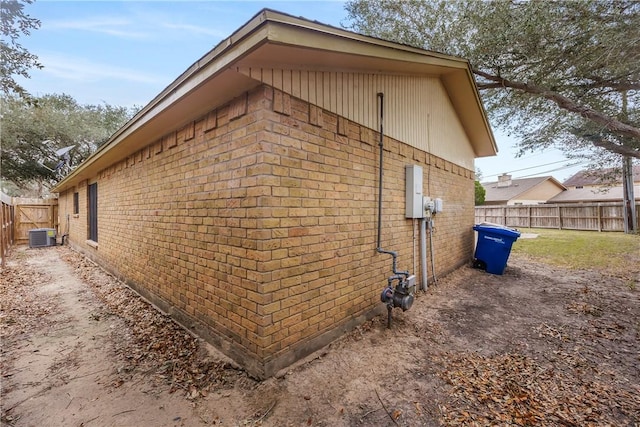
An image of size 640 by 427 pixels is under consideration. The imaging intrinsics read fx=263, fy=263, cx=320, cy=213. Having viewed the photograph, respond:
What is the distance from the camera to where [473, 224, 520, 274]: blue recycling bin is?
20.2 feet

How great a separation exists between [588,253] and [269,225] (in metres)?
10.9

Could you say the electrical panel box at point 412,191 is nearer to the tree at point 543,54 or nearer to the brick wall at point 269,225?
the brick wall at point 269,225

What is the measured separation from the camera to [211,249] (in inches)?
119

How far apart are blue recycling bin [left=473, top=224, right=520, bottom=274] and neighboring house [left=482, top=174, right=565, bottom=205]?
965 inches

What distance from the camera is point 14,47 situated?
4551 mm

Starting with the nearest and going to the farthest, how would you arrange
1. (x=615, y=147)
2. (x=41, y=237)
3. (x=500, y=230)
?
(x=500, y=230)
(x=615, y=147)
(x=41, y=237)

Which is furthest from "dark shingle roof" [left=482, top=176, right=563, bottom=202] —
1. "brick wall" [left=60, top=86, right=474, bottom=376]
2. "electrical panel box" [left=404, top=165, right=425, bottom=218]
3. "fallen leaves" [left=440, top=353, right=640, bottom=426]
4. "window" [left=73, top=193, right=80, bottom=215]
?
"window" [left=73, top=193, right=80, bottom=215]

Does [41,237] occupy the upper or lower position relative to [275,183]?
lower

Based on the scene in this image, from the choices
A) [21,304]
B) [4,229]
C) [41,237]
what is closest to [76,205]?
[4,229]

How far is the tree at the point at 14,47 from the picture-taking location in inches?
163

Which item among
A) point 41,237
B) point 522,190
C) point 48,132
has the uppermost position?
point 48,132

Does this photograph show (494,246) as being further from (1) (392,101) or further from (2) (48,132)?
(2) (48,132)

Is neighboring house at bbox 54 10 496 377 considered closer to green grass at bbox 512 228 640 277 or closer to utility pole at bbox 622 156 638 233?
green grass at bbox 512 228 640 277

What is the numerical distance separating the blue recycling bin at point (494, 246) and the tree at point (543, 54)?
161 inches
